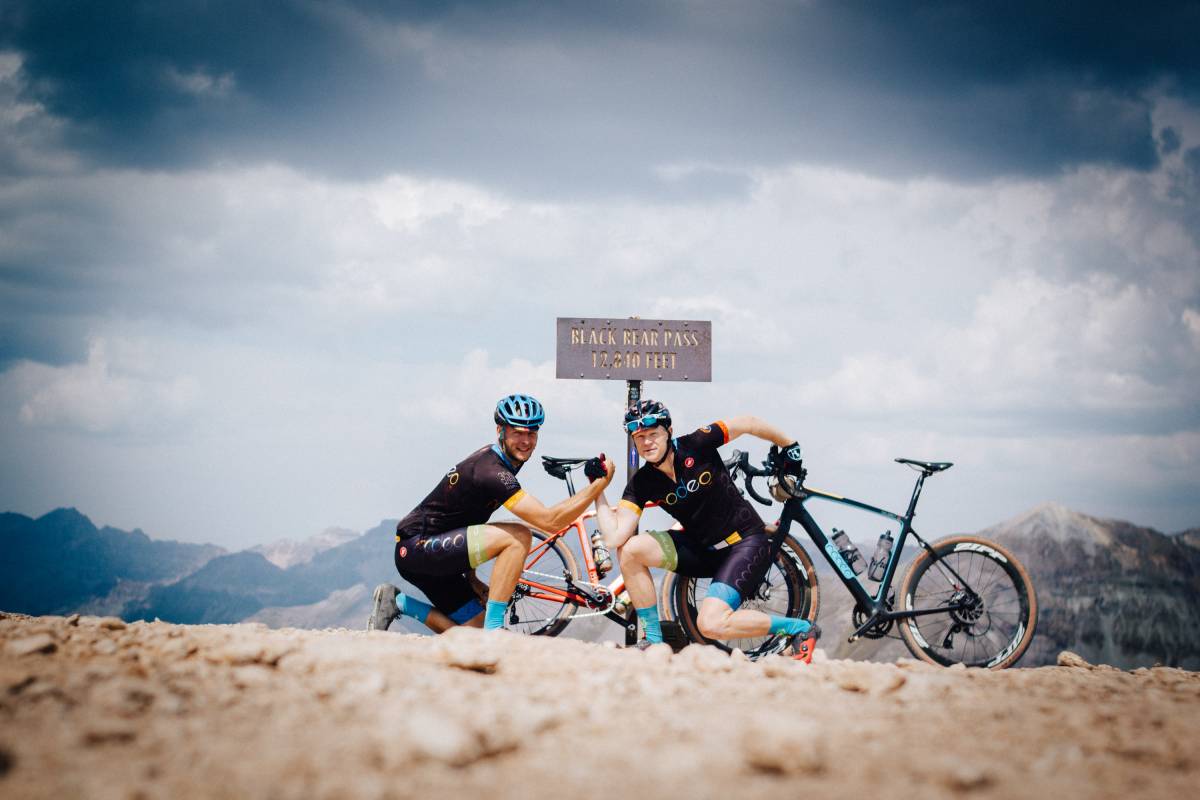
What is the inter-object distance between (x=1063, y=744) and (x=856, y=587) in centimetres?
332

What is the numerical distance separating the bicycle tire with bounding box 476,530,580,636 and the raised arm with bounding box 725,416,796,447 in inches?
91.8

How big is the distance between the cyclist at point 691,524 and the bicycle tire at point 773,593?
400 millimetres

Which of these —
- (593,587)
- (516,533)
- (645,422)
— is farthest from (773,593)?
(516,533)

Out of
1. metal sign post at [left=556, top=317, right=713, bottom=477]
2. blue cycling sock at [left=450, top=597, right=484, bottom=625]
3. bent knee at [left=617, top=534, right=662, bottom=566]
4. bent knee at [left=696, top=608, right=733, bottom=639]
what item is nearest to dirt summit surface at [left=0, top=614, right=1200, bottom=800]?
bent knee at [left=696, top=608, right=733, bottom=639]

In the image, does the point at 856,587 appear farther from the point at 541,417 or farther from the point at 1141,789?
the point at 1141,789

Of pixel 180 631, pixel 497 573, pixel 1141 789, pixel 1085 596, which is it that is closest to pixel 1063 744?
pixel 1141 789

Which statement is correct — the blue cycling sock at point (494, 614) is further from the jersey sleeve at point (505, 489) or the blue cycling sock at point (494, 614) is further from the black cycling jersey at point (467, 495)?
the jersey sleeve at point (505, 489)

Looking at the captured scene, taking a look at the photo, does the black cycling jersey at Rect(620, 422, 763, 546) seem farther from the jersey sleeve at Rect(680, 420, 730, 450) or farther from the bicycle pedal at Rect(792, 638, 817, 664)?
the bicycle pedal at Rect(792, 638, 817, 664)

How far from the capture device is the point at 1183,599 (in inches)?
1217

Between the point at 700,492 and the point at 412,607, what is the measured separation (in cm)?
266

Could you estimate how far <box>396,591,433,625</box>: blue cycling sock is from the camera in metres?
6.18

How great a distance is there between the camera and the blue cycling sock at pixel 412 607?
6176mm

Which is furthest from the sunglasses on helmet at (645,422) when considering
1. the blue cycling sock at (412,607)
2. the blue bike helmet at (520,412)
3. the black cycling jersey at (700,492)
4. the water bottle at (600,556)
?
the blue cycling sock at (412,607)

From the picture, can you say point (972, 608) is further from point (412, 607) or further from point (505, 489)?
point (412, 607)
